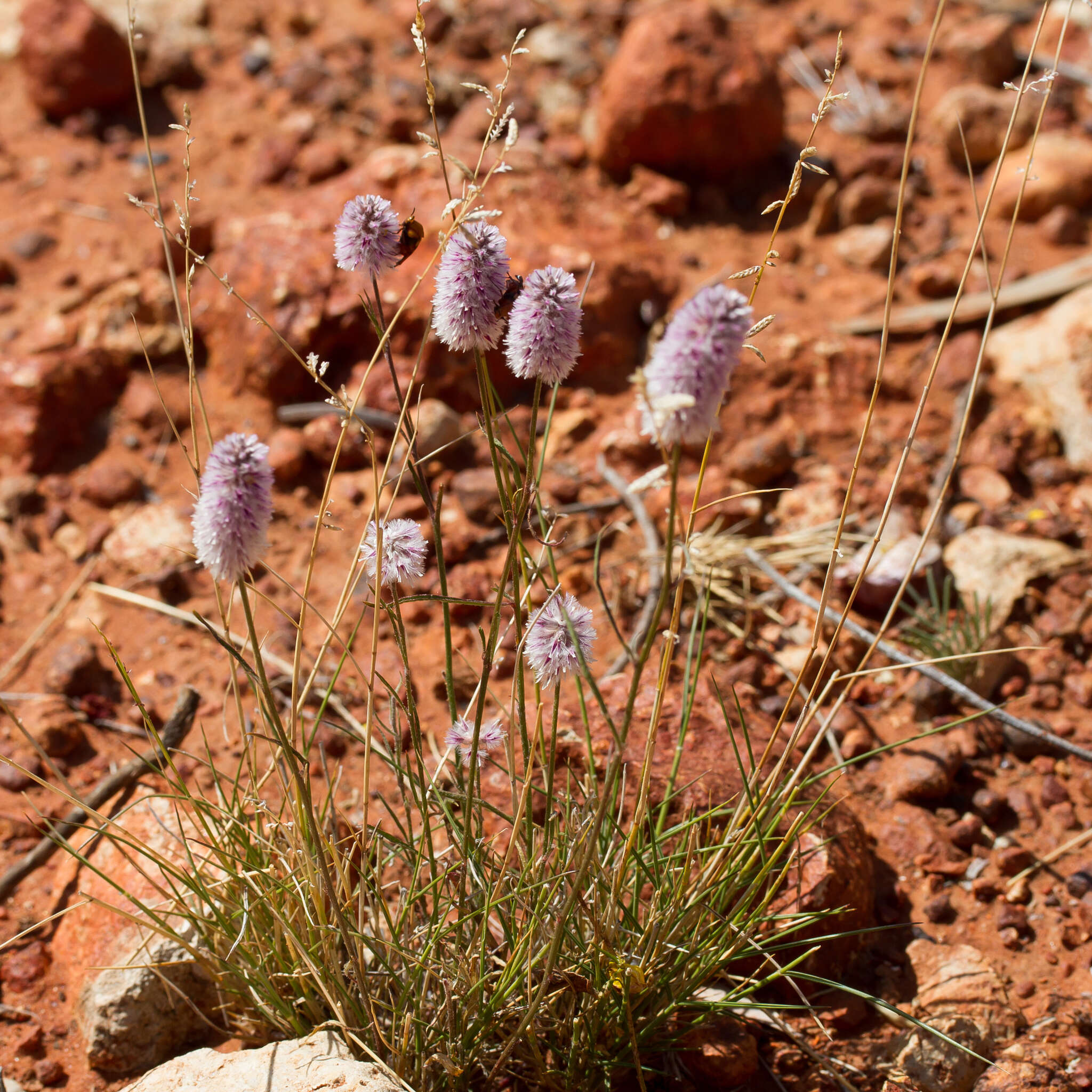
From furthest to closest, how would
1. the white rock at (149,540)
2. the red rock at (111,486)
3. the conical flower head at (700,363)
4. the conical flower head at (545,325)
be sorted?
the red rock at (111,486), the white rock at (149,540), the conical flower head at (545,325), the conical flower head at (700,363)

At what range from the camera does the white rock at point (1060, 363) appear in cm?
381

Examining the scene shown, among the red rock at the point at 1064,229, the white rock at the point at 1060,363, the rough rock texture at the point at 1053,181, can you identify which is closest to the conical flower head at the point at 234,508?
the white rock at the point at 1060,363

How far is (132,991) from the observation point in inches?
88.5

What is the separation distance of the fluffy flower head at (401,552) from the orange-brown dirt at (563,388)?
940 millimetres

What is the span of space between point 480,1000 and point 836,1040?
92 centimetres

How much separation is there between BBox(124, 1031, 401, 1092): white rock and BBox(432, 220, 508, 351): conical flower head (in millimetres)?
1319

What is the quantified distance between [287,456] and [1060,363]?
312 centimetres

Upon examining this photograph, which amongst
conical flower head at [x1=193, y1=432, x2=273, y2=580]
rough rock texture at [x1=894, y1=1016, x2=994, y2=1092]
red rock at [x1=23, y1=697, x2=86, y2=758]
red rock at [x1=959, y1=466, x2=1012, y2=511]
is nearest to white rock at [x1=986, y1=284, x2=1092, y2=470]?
red rock at [x1=959, y1=466, x2=1012, y2=511]

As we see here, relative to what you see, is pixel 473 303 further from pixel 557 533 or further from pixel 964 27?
pixel 964 27

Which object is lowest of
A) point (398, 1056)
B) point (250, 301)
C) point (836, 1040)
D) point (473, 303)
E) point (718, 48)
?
point (836, 1040)

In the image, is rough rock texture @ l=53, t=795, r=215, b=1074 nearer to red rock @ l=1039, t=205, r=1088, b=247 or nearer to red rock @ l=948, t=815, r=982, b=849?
red rock @ l=948, t=815, r=982, b=849

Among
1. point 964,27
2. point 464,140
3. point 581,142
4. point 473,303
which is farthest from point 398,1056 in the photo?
point 964,27

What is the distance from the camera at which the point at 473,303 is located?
1.52 meters

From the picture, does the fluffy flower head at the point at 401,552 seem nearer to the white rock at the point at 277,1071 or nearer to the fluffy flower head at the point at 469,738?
the fluffy flower head at the point at 469,738
